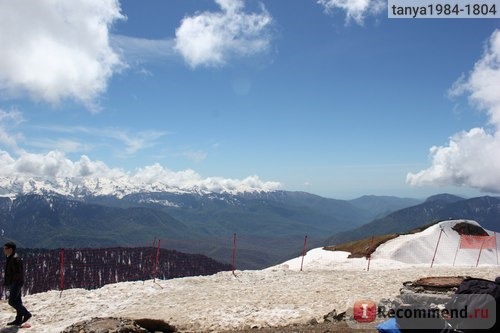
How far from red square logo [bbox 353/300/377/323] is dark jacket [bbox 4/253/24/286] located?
49.0 ft

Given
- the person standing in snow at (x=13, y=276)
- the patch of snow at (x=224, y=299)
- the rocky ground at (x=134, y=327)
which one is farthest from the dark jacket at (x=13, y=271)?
the rocky ground at (x=134, y=327)

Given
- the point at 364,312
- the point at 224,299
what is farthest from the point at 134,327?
the point at 364,312

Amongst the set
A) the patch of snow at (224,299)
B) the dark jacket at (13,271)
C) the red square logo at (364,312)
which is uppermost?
the dark jacket at (13,271)

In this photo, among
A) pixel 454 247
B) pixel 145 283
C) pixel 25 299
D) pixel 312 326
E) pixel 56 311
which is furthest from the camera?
pixel 454 247

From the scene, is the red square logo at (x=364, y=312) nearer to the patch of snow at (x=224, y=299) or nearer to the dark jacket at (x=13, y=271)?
the patch of snow at (x=224, y=299)

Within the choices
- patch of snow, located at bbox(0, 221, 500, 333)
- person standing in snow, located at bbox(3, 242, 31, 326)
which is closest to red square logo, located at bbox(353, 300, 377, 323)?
patch of snow, located at bbox(0, 221, 500, 333)

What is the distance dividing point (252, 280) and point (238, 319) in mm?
12496

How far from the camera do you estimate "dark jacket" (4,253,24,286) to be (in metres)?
19.5

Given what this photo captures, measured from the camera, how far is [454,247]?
60656 millimetres

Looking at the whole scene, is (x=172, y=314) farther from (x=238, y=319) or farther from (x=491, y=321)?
(x=491, y=321)

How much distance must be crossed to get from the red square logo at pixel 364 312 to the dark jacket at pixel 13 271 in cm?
1493

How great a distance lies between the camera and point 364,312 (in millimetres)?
17812

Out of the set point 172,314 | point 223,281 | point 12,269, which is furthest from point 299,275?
point 12,269

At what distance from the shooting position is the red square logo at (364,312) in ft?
56.1
